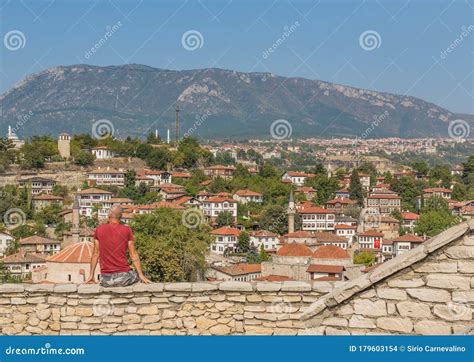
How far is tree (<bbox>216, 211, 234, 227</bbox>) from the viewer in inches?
1914

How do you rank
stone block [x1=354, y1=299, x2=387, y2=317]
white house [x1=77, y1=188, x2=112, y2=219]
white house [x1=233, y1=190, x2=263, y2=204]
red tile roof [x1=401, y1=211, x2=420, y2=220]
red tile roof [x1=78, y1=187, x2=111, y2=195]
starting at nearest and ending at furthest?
stone block [x1=354, y1=299, x2=387, y2=317] < red tile roof [x1=401, y1=211, x2=420, y2=220] < white house [x1=77, y1=188, x2=112, y2=219] < red tile roof [x1=78, y1=187, x2=111, y2=195] < white house [x1=233, y1=190, x2=263, y2=204]

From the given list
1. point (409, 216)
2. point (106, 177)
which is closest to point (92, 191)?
point (106, 177)

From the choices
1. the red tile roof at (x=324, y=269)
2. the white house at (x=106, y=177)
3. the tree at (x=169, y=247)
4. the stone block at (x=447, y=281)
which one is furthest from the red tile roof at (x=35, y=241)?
the stone block at (x=447, y=281)

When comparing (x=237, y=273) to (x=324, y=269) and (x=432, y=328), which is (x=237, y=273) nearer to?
(x=324, y=269)

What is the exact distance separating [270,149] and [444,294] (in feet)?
392

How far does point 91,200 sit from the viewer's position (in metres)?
52.0

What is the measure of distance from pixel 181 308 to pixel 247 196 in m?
49.2

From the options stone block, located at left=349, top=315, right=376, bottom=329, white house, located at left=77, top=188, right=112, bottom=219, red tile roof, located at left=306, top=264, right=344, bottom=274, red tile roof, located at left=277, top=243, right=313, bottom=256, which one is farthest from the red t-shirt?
white house, located at left=77, top=188, right=112, bottom=219

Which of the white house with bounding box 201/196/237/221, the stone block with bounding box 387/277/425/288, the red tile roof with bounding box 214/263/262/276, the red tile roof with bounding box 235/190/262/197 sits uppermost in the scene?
the red tile roof with bounding box 235/190/262/197

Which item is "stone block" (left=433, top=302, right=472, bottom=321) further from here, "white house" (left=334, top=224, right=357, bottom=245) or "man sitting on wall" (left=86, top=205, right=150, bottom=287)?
"white house" (left=334, top=224, right=357, bottom=245)

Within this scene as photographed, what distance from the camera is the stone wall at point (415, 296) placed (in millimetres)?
4211

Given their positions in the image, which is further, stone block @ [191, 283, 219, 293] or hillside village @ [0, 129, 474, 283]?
hillside village @ [0, 129, 474, 283]

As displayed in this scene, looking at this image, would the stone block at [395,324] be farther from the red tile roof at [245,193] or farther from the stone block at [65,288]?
the red tile roof at [245,193]

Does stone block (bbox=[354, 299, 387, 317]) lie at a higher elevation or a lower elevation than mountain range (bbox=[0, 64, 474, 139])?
lower
